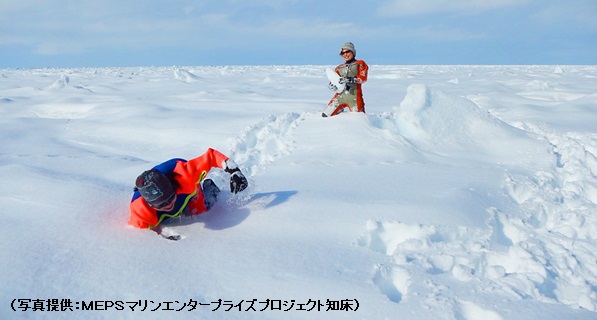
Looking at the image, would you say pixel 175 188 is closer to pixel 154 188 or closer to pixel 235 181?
pixel 154 188

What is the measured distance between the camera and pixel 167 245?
6.87ft

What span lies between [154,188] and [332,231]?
3.19 feet

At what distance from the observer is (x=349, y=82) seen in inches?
208

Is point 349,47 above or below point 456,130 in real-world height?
above

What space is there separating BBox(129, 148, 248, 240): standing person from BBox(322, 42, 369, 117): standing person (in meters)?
2.97

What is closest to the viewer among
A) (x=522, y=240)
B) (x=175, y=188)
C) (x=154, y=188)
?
(x=154, y=188)

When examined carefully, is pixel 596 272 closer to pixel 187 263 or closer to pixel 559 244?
pixel 559 244

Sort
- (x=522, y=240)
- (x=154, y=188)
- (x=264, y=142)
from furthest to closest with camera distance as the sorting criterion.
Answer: (x=264, y=142)
(x=522, y=240)
(x=154, y=188)

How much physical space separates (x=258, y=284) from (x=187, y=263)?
39 centimetres

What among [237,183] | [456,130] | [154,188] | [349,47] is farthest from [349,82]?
[154,188]

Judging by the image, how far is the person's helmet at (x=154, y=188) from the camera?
2139 millimetres

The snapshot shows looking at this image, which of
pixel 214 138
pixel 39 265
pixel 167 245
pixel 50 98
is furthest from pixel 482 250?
pixel 50 98

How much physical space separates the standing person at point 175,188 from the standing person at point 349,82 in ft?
9.76

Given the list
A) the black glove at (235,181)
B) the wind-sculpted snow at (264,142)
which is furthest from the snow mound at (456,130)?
the black glove at (235,181)
